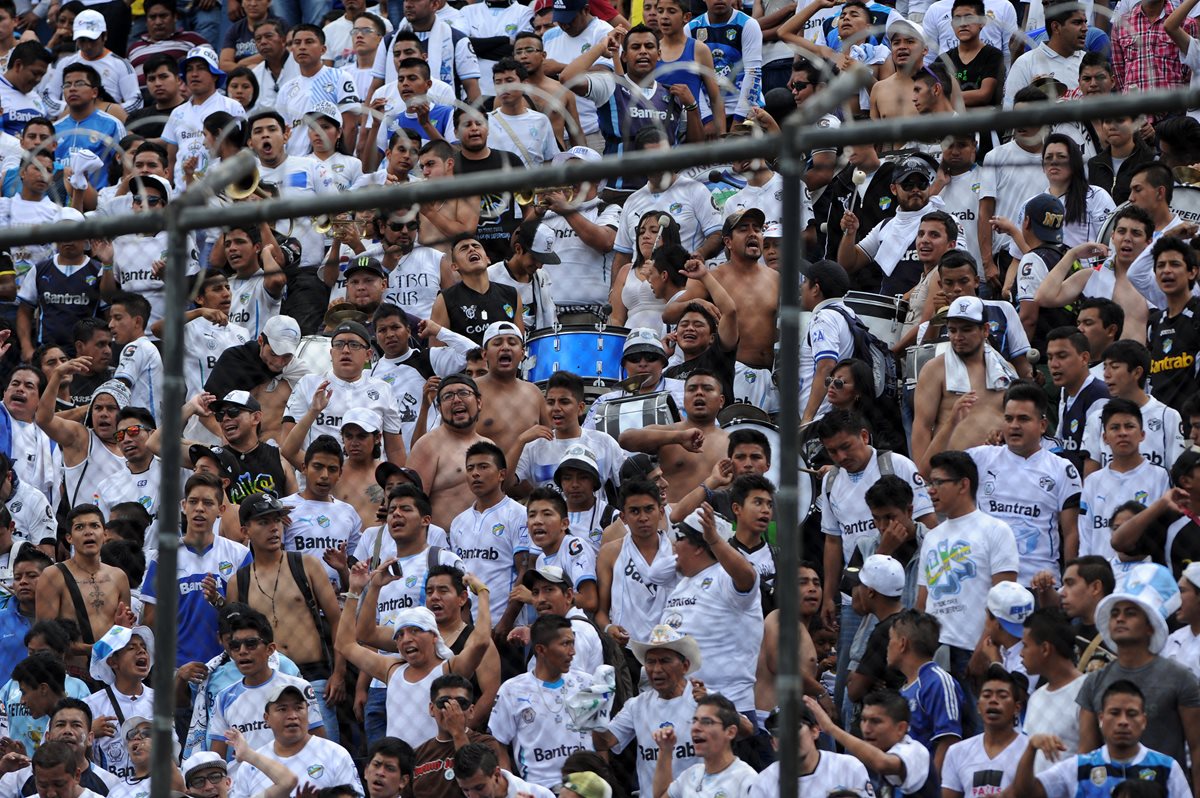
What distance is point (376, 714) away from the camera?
10891 mm

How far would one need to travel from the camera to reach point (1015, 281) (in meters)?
13.1

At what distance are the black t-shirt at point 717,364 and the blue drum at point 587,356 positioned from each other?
21.1 inches

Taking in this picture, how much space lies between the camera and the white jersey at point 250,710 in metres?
10.6

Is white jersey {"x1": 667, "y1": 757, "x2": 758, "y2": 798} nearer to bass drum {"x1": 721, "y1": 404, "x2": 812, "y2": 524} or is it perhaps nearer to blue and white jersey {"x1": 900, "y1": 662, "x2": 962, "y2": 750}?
blue and white jersey {"x1": 900, "y1": 662, "x2": 962, "y2": 750}

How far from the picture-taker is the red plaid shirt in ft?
49.3

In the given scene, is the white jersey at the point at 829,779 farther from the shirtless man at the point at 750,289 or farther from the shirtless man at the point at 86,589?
the shirtless man at the point at 86,589

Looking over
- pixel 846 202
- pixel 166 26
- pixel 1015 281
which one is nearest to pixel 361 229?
pixel 846 202

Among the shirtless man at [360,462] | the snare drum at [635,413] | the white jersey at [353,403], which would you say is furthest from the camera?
the white jersey at [353,403]

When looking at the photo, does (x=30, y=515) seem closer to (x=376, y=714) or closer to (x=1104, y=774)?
(x=376, y=714)

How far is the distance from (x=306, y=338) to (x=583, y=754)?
4.72m

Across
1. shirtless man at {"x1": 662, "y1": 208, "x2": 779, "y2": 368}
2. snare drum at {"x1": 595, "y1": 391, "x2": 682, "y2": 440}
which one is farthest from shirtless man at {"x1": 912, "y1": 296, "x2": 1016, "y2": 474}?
snare drum at {"x1": 595, "y1": 391, "x2": 682, "y2": 440}

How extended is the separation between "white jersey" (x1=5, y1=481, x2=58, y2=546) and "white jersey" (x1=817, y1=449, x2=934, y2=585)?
5092 mm

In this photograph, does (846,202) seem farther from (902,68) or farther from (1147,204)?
(1147,204)

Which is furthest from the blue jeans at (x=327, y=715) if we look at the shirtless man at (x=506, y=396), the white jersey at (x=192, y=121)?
the white jersey at (x=192, y=121)
